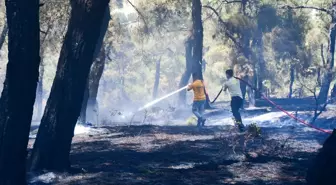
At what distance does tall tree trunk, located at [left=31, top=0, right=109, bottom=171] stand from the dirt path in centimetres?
47

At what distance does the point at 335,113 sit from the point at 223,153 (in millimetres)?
12942

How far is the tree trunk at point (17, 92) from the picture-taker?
23.3 ft

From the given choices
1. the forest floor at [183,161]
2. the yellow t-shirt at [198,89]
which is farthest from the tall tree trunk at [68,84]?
the yellow t-shirt at [198,89]

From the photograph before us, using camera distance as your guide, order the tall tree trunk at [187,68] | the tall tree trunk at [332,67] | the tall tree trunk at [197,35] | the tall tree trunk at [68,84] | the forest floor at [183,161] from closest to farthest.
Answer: the forest floor at [183,161], the tall tree trunk at [68,84], the tall tree trunk at [332,67], the tall tree trunk at [197,35], the tall tree trunk at [187,68]

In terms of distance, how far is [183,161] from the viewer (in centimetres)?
1024

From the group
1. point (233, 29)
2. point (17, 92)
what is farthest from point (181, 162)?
point (233, 29)

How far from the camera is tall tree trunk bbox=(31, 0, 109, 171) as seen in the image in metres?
8.60

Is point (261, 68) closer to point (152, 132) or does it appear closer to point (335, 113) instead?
point (335, 113)

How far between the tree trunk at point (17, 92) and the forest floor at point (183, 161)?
1.01m

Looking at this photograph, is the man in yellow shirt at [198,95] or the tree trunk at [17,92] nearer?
the tree trunk at [17,92]

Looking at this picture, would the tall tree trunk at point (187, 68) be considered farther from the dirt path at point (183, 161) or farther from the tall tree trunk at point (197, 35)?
the dirt path at point (183, 161)

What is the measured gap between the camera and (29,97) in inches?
284

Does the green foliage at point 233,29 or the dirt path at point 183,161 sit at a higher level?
the green foliage at point 233,29

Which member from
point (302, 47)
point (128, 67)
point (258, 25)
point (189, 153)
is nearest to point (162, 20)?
point (258, 25)
